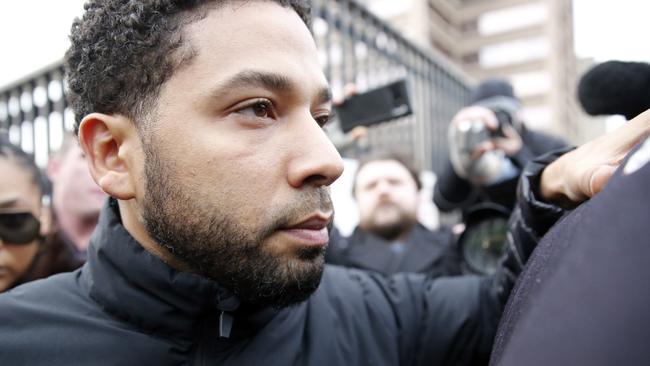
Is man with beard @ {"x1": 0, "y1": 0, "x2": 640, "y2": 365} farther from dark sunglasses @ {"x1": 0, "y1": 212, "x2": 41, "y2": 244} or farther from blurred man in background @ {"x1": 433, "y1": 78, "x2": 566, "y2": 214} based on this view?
blurred man in background @ {"x1": 433, "y1": 78, "x2": 566, "y2": 214}

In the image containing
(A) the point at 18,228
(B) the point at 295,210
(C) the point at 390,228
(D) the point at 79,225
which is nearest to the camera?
(B) the point at 295,210

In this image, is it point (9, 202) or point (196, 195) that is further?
point (9, 202)

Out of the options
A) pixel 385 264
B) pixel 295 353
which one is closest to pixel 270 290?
pixel 295 353

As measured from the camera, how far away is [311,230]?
118 cm

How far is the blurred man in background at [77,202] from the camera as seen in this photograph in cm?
248

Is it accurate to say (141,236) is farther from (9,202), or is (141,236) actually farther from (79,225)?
(79,225)

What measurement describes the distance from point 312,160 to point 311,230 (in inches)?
6.3

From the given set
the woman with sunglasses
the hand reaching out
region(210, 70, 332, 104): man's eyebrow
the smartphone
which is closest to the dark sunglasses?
the woman with sunglasses

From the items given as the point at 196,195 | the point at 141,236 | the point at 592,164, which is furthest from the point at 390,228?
the point at 592,164

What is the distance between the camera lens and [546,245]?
92 centimetres

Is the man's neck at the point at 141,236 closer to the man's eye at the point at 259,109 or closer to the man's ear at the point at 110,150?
the man's ear at the point at 110,150

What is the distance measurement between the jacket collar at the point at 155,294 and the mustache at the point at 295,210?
0.21m

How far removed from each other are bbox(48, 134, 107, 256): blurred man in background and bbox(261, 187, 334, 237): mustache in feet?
5.16

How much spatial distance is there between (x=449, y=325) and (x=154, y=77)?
1042mm
